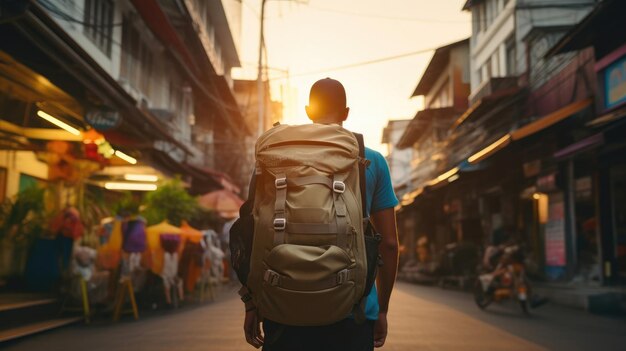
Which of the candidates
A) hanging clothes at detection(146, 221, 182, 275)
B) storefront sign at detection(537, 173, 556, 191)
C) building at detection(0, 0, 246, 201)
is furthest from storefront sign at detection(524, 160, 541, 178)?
hanging clothes at detection(146, 221, 182, 275)

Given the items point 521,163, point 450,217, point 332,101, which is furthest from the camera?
point 450,217

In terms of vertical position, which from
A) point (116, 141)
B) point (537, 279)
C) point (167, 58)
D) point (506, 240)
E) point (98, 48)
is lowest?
point (537, 279)

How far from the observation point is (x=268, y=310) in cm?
190

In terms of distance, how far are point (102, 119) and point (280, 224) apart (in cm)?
879

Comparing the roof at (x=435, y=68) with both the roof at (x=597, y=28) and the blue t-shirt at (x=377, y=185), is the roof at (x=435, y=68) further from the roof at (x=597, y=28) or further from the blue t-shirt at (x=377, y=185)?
the blue t-shirt at (x=377, y=185)

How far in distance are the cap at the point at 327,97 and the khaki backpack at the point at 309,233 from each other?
0.95ft

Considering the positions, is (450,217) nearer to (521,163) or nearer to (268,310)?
(521,163)

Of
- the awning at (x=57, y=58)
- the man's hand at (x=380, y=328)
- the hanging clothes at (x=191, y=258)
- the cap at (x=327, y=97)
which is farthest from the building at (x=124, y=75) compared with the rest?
the man's hand at (x=380, y=328)

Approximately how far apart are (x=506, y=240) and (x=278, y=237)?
11026 mm

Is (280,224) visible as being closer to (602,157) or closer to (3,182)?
(3,182)

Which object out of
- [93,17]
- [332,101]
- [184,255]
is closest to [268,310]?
[332,101]

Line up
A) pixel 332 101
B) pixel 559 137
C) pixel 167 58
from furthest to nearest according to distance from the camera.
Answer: pixel 167 58
pixel 559 137
pixel 332 101

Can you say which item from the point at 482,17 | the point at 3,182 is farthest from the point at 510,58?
the point at 3,182

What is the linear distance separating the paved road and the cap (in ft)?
14.5
